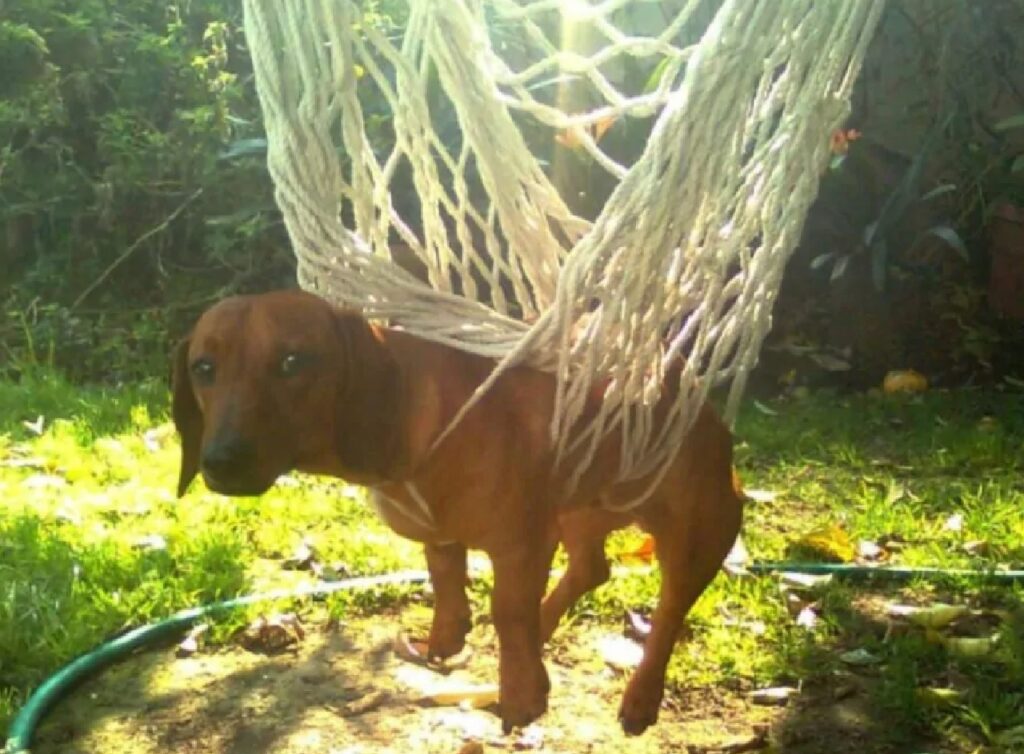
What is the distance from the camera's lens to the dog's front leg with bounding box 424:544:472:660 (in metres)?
1.34

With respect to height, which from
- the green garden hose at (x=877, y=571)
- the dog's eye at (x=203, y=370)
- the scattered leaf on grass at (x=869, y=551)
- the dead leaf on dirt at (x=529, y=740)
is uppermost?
the dog's eye at (x=203, y=370)

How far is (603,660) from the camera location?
172cm

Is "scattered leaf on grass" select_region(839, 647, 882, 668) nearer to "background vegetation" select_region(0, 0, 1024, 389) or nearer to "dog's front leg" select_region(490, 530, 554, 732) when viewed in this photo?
"dog's front leg" select_region(490, 530, 554, 732)

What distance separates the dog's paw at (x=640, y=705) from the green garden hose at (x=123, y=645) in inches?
25.5

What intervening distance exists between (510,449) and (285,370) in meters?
0.23

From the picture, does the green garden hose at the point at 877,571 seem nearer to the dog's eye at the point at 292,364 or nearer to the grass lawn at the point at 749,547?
the grass lawn at the point at 749,547

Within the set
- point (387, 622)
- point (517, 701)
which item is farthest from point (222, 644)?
point (517, 701)

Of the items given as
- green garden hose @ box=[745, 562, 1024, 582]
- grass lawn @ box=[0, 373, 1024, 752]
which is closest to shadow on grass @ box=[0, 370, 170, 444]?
grass lawn @ box=[0, 373, 1024, 752]

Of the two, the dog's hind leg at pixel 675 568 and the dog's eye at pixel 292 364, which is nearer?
the dog's eye at pixel 292 364

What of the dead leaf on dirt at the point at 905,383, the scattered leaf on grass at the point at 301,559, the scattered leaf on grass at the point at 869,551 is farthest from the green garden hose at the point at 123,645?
the dead leaf on dirt at the point at 905,383

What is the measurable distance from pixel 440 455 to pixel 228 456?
212 millimetres

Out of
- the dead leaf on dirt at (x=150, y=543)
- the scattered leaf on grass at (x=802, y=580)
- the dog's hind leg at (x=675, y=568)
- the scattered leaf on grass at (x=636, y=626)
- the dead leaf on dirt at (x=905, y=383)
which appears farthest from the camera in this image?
the dead leaf on dirt at (x=905, y=383)

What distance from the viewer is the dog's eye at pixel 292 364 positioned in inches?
40.6

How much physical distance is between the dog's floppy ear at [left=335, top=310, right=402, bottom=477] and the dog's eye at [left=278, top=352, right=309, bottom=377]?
0.04 metres
